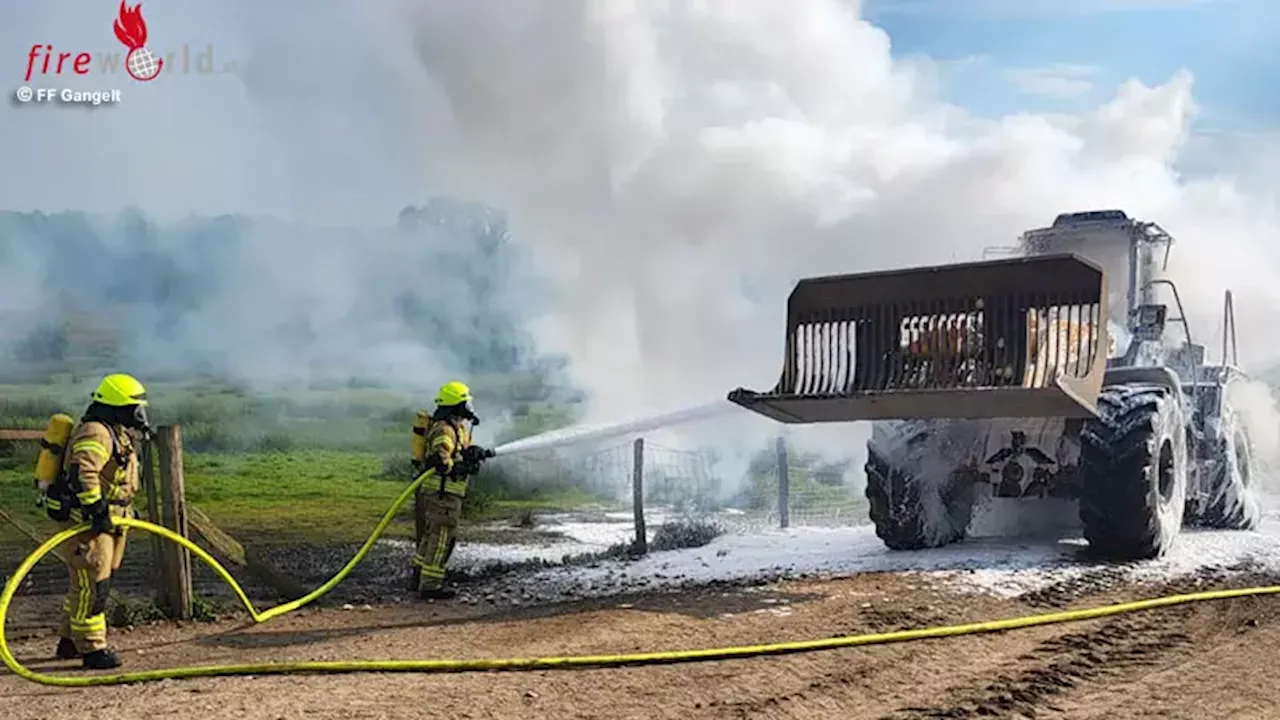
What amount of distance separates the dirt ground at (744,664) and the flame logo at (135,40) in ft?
29.2

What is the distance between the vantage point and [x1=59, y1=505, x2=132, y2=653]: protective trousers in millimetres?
6043

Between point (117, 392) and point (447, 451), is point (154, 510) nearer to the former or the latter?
point (117, 392)

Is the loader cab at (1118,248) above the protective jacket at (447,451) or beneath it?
above

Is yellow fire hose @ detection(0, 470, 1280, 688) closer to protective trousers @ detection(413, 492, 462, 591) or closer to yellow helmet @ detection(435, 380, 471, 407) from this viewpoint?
protective trousers @ detection(413, 492, 462, 591)

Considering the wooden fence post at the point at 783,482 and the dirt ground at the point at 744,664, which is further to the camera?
the wooden fence post at the point at 783,482

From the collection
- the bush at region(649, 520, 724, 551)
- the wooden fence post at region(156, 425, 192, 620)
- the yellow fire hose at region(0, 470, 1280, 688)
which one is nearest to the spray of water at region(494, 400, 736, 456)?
the bush at region(649, 520, 724, 551)

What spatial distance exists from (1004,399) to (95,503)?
5.60 meters

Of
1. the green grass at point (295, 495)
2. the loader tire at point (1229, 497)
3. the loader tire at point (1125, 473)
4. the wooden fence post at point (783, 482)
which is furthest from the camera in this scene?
the wooden fence post at point (783, 482)

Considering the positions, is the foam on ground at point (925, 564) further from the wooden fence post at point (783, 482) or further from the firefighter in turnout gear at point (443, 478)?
the wooden fence post at point (783, 482)

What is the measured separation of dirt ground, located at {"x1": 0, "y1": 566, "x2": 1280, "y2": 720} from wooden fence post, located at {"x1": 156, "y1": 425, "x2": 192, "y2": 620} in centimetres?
23

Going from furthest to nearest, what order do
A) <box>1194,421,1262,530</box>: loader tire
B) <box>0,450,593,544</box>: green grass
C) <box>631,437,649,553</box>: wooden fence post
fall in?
<box>0,450,593,544</box>: green grass, <box>1194,421,1262,530</box>: loader tire, <box>631,437,649,553</box>: wooden fence post

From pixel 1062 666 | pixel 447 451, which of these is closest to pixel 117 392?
pixel 447 451

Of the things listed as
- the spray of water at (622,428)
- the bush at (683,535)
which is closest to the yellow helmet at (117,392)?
the bush at (683,535)

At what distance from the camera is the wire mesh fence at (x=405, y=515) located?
8.48 meters
